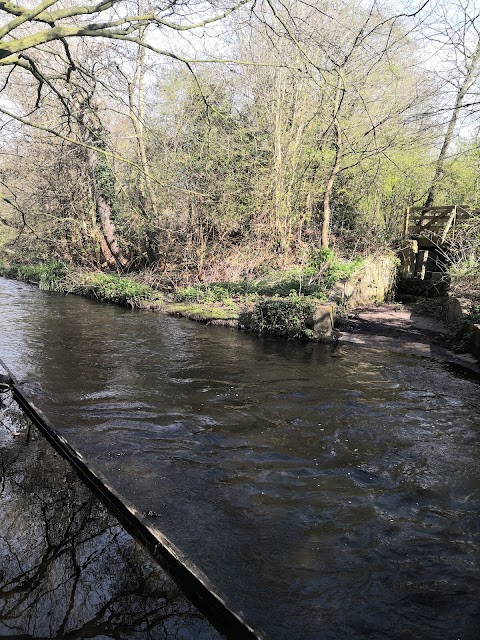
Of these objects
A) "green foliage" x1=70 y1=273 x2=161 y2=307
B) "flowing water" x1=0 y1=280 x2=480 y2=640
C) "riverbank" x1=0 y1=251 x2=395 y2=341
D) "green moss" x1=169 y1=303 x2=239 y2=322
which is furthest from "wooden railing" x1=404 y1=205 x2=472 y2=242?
"green foliage" x1=70 y1=273 x2=161 y2=307

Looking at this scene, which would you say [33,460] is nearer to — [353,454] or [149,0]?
[353,454]

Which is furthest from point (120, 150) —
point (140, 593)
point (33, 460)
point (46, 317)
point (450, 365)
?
point (140, 593)

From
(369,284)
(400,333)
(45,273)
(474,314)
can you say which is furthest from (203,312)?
(45,273)

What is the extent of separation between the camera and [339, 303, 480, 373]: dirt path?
9470mm

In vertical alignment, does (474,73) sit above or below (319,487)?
above

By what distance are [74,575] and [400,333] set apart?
9.39 metres

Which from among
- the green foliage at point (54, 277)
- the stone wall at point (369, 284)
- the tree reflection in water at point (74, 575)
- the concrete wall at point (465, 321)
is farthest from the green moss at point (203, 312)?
the tree reflection in water at point (74, 575)

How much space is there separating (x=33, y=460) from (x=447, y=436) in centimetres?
443

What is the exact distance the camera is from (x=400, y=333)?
36.9ft

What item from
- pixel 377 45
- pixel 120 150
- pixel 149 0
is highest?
pixel 377 45

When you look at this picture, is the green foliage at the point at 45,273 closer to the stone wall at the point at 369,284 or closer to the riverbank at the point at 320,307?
the riverbank at the point at 320,307

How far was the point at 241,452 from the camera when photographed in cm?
524

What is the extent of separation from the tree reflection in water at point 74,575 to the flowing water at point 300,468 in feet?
1.35

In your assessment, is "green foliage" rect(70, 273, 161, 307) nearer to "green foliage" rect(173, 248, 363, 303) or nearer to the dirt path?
"green foliage" rect(173, 248, 363, 303)
